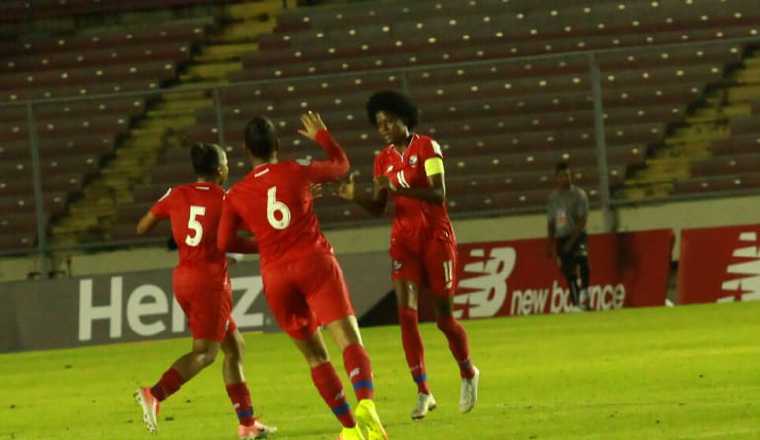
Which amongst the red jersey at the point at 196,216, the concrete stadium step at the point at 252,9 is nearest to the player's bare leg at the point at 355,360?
the red jersey at the point at 196,216

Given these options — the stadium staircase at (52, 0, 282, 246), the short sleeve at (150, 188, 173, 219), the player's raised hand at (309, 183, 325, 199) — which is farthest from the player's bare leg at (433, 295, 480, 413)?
the stadium staircase at (52, 0, 282, 246)

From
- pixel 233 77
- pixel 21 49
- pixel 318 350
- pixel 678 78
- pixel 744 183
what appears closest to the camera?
pixel 318 350

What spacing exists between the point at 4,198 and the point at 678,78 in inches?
418

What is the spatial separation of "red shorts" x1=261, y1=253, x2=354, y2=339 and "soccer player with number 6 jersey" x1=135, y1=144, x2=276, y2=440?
150 centimetres

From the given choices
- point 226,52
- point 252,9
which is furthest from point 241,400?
point 252,9

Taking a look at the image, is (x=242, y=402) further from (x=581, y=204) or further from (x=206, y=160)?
(x=581, y=204)

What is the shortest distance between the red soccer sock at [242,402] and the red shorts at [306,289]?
4.68 ft

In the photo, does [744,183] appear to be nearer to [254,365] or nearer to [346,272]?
[346,272]

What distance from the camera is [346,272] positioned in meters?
24.4

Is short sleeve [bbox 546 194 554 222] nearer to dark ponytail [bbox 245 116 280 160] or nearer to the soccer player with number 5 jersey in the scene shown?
the soccer player with number 5 jersey

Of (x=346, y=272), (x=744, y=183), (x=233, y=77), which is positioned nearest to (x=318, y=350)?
(x=346, y=272)

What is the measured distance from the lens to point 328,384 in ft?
32.8

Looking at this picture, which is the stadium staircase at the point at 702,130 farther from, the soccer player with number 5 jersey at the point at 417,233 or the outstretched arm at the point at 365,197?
the outstretched arm at the point at 365,197

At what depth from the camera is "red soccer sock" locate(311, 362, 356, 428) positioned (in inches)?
389
